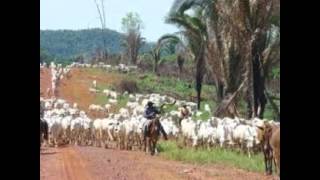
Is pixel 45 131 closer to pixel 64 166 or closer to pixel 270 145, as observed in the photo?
pixel 64 166

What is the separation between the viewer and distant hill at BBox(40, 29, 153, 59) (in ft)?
14.7

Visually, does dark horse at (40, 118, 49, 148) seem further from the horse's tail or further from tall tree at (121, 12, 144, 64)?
tall tree at (121, 12, 144, 64)

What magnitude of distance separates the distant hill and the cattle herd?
0.23m

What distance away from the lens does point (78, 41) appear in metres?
4.54

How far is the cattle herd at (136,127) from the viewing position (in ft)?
14.8

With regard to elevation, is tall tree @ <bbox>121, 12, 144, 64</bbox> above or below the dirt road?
above

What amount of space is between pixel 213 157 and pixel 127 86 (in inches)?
25.8

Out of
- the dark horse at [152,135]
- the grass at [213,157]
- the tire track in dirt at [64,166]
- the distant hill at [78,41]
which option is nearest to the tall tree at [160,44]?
the distant hill at [78,41]

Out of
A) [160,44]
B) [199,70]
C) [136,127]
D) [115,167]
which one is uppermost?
[160,44]

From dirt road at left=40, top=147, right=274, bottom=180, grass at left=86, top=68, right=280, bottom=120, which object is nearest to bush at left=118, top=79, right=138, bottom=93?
grass at left=86, top=68, right=280, bottom=120

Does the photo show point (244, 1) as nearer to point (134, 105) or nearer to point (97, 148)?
point (134, 105)

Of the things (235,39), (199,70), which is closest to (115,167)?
(199,70)
